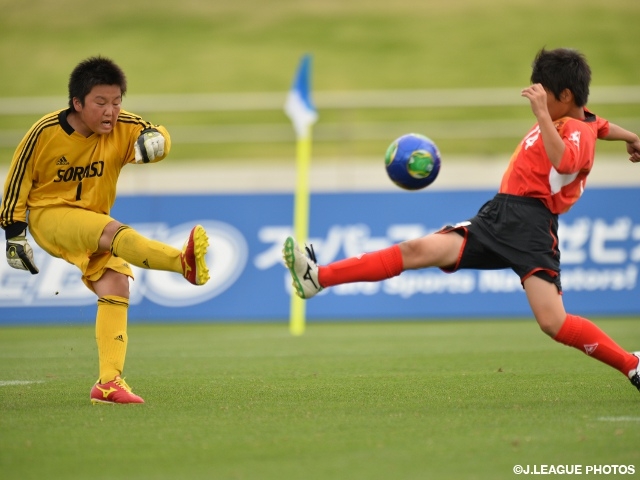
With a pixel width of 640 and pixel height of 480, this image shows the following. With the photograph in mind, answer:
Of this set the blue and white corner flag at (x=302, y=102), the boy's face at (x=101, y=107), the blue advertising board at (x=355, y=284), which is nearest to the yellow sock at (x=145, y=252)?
the boy's face at (x=101, y=107)

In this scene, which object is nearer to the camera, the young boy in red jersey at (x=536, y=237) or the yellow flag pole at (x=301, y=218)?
the young boy in red jersey at (x=536, y=237)

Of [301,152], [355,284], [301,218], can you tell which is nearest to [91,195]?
[301,218]

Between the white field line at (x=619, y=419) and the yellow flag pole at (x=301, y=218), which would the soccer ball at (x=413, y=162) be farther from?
the yellow flag pole at (x=301, y=218)

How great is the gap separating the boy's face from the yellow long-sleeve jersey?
0.49 feet

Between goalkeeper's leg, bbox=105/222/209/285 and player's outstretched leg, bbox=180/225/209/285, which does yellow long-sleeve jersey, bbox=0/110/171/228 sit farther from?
player's outstretched leg, bbox=180/225/209/285

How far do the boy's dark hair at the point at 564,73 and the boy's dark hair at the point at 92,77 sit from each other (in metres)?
2.42

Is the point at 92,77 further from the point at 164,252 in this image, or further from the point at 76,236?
the point at 164,252

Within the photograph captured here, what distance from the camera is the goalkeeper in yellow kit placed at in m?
6.44

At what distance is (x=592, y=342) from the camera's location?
6.15m

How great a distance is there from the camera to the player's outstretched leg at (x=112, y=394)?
21.2ft

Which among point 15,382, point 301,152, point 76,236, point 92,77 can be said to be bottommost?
point 15,382

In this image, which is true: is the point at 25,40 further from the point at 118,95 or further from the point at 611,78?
the point at 118,95

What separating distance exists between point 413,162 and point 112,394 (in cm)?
231

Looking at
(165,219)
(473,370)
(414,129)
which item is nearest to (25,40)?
(414,129)
